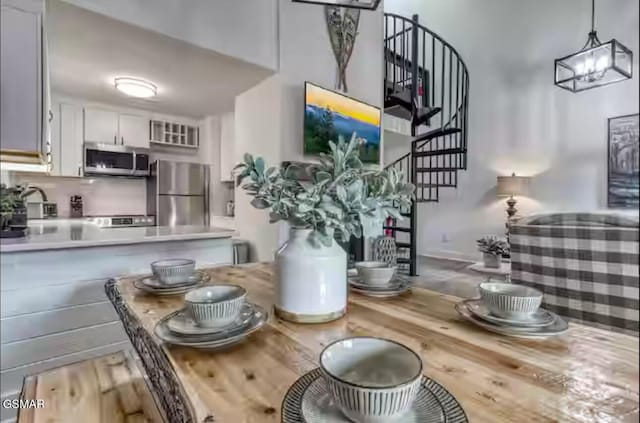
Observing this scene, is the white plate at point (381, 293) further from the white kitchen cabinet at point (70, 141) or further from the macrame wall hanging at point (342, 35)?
the white kitchen cabinet at point (70, 141)

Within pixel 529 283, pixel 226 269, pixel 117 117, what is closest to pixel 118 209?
pixel 117 117

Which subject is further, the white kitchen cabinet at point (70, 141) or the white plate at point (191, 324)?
the white kitchen cabinet at point (70, 141)

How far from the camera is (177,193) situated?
13.9 ft

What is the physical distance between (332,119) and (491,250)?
1970 mm

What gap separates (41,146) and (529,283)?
2.26 meters

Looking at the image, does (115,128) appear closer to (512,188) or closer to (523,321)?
(512,188)

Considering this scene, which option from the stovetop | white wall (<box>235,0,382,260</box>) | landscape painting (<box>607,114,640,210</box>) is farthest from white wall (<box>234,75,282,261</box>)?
landscape painting (<box>607,114,640,210</box>)

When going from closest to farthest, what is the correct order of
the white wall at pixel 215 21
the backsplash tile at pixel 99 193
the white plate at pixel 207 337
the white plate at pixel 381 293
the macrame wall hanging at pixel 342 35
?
the white plate at pixel 207 337 < the white plate at pixel 381 293 < the white wall at pixel 215 21 < the macrame wall hanging at pixel 342 35 < the backsplash tile at pixel 99 193

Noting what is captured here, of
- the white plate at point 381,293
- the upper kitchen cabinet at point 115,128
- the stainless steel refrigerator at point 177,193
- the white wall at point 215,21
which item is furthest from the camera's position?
the stainless steel refrigerator at point 177,193

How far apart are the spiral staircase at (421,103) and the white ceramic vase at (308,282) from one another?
1932 mm

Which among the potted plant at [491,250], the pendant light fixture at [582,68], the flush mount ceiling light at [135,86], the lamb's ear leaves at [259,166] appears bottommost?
the potted plant at [491,250]

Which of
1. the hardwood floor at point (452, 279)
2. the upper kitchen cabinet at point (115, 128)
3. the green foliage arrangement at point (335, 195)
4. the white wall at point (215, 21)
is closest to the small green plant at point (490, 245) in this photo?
the hardwood floor at point (452, 279)

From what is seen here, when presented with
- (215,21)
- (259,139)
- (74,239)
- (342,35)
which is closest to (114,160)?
(259,139)

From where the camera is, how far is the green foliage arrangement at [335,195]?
2.74 ft
